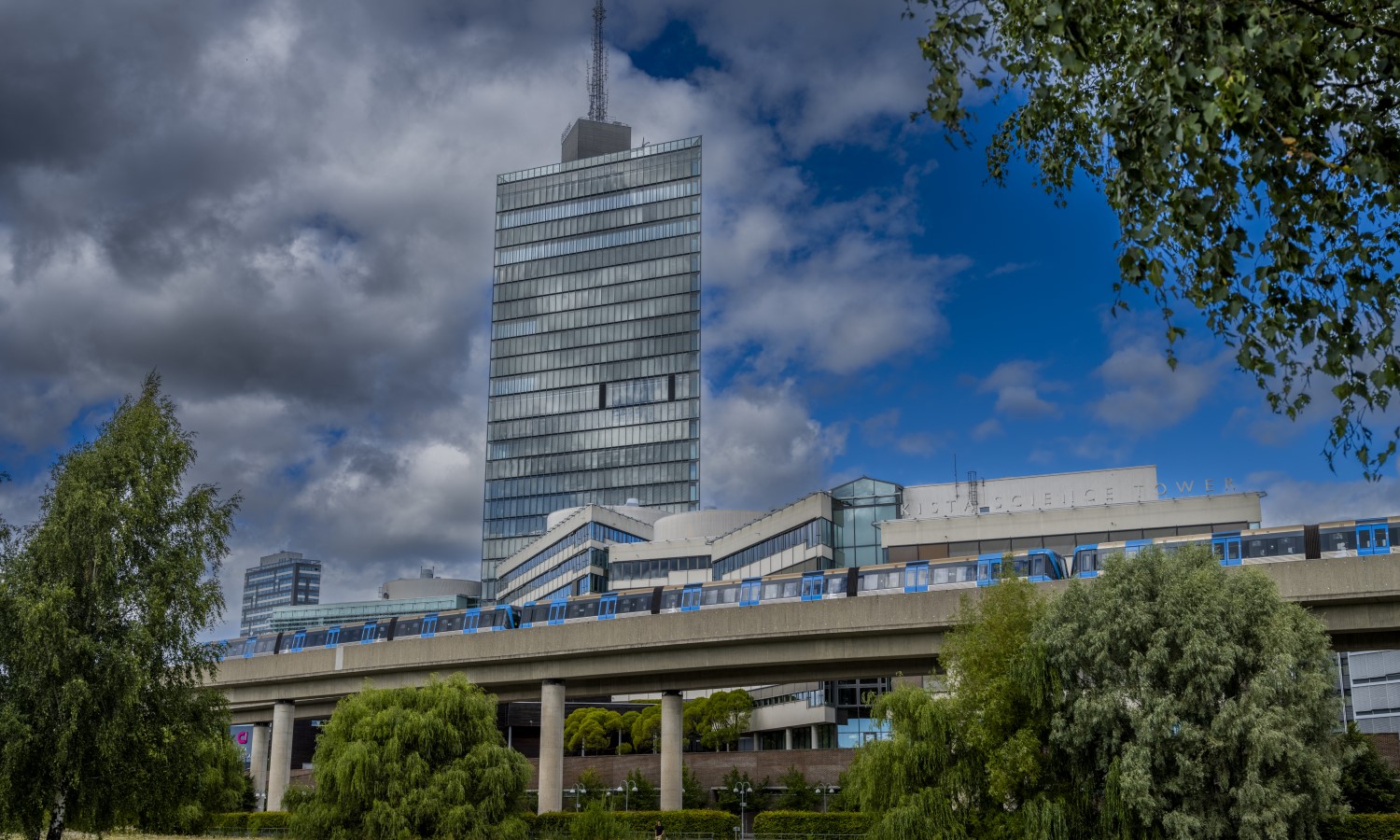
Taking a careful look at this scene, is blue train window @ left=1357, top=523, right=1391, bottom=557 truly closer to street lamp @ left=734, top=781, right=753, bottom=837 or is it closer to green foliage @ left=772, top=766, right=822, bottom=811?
green foliage @ left=772, top=766, right=822, bottom=811

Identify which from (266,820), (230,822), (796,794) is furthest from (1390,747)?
(230,822)

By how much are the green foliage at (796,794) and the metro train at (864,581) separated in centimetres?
1370

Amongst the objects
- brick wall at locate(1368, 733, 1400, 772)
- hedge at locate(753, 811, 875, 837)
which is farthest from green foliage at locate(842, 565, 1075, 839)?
brick wall at locate(1368, 733, 1400, 772)

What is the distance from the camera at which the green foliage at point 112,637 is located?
109 feet

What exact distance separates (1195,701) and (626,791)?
154ft

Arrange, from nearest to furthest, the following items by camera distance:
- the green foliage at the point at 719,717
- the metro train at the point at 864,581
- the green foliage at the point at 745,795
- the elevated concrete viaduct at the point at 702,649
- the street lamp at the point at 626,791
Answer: the elevated concrete viaduct at the point at 702,649
the metro train at the point at 864,581
the green foliage at the point at 745,795
the street lamp at the point at 626,791
the green foliage at the point at 719,717

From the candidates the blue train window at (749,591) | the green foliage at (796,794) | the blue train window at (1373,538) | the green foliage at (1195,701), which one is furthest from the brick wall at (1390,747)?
the blue train window at (749,591)

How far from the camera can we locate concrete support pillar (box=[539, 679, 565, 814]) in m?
54.2

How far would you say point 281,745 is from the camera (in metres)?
65.0

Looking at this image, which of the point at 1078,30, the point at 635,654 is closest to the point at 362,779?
the point at 635,654

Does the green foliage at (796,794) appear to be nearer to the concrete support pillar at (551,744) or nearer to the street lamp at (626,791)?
the street lamp at (626,791)

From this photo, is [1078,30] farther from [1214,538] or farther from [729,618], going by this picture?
[1214,538]

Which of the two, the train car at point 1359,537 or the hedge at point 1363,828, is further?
the train car at point 1359,537

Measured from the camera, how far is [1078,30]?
33.0 feet
